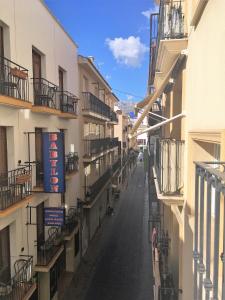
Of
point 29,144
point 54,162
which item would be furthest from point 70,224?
point 29,144

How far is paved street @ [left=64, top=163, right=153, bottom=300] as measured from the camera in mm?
15438

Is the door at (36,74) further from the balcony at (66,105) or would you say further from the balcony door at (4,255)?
the balcony door at (4,255)

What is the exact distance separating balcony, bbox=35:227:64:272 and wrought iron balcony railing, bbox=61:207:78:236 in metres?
1.07

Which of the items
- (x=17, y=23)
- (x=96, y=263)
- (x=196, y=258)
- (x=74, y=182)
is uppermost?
(x=17, y=23)

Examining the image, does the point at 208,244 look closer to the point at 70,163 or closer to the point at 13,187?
the point at 13,187

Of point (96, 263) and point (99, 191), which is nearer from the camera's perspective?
point (96, 263)

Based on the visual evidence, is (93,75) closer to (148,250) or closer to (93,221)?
(93,221)

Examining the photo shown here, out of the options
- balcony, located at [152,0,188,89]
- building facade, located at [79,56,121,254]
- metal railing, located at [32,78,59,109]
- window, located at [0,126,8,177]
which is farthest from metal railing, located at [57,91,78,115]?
balcony, located at [152,0,188,89]

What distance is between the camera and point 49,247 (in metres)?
13.5

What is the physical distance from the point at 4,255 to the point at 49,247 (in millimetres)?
3141

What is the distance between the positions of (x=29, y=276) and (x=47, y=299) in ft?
9.15

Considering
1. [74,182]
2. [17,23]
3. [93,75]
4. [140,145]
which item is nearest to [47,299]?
[74,182]

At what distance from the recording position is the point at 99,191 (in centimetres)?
2467

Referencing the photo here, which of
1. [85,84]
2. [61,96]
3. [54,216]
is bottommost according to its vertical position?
[54,216]
